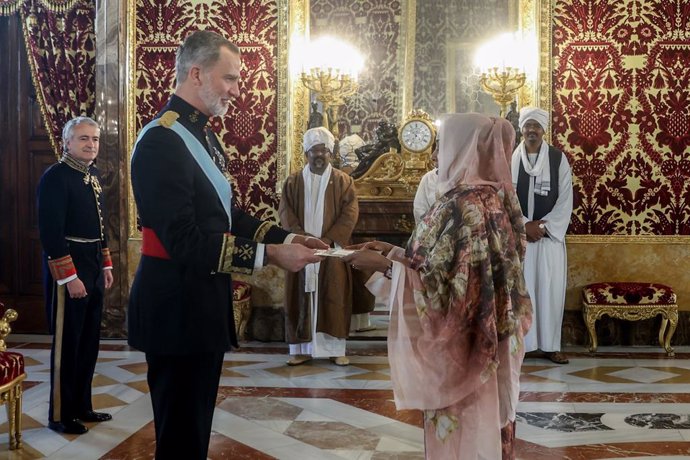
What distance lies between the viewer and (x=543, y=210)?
601 centimetres

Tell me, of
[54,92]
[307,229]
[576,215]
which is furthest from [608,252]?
[54,92]

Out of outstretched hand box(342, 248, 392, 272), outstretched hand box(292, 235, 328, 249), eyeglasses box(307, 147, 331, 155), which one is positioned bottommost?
outstretched hand box(342, 248, 392, 272)

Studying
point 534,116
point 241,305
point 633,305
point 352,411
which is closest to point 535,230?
point 534,116

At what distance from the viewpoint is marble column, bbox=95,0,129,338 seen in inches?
260

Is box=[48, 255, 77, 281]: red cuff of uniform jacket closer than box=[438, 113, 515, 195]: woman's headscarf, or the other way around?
box=[438, 113, 515, 195]: woman's headscarf

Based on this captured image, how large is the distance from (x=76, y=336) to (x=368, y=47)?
3.61 m

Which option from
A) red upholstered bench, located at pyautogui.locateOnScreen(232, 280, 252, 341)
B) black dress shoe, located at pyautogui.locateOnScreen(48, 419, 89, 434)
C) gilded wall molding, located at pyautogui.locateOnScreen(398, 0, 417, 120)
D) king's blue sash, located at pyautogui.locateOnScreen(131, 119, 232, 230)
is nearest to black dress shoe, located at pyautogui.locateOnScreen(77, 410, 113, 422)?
black dress shoe, located at pyautogui.locateOnScreen(48, 419, 89, 434)

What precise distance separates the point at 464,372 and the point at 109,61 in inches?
197

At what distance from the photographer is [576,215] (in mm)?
6531

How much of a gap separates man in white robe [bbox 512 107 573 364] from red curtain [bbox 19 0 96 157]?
355cm

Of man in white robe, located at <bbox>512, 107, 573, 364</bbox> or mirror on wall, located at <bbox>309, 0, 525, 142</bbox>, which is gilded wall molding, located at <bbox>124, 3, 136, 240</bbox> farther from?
man in white robe, located at <bbox>512, 107, 573, 364</bbox>

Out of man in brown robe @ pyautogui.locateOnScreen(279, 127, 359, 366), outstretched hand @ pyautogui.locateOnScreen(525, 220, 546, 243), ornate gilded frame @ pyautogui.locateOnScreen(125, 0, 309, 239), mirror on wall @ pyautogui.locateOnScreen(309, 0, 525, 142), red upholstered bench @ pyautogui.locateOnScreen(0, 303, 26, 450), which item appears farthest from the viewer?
ornate gilded frame @ pyautogui.locateOnScreen(125, 0, 309, 239)

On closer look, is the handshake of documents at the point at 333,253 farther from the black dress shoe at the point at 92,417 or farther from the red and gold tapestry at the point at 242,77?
the red and gold tapestry at the point at 242,77

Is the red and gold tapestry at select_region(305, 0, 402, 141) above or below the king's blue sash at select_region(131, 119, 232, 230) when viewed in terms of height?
above
